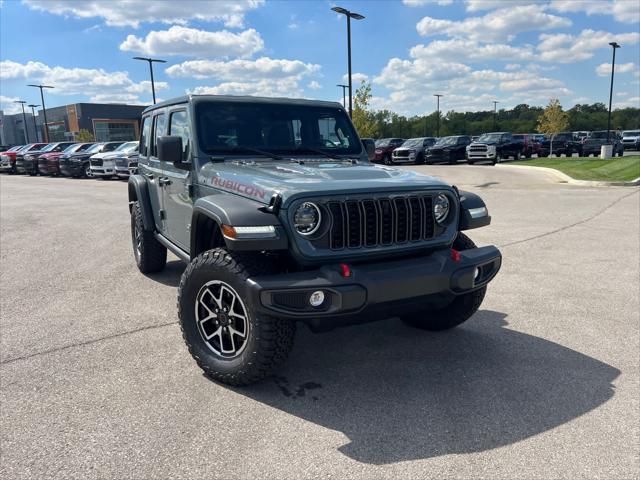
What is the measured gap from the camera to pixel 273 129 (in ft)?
15.4

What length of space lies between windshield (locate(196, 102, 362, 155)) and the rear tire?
2.01 meters

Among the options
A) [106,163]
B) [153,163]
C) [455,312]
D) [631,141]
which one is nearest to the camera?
[455,312]

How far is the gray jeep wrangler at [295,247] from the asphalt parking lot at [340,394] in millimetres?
384

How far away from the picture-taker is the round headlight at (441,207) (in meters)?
3.69

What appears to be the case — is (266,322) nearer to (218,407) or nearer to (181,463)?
(218,407)

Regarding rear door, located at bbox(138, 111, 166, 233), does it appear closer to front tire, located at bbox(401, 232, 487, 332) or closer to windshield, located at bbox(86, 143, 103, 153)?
front tire, located at bbox(401, 232, 487, 332)

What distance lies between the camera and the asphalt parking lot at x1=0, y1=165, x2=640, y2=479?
2703mm

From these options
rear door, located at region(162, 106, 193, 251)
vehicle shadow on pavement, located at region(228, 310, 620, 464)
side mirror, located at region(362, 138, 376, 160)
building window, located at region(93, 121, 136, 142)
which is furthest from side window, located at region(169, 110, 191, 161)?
building window, located at region(93, 121, 136, 142)

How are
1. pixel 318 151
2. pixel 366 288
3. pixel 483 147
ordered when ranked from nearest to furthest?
pixel 366 288 → pixel 318 151 → pixel 483 147

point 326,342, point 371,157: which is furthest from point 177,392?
point 371,157

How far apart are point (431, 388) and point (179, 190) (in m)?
2.73

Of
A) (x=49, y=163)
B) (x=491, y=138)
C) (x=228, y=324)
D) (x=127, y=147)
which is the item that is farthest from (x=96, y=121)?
(x=228, y=324)

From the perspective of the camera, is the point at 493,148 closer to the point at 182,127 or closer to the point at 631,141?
the point at 631,141

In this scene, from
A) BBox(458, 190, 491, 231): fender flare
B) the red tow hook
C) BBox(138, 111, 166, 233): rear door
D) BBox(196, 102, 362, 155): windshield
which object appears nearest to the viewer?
the red tow hook
